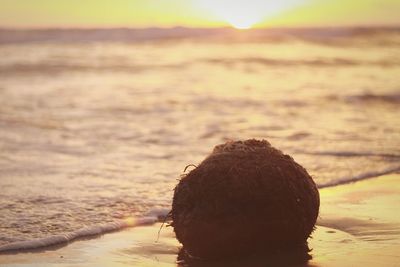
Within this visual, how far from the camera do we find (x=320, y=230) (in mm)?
6000

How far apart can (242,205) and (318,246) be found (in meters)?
0.80

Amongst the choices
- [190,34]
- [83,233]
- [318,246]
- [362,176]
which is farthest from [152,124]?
[190,34]

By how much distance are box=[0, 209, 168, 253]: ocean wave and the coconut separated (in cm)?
114

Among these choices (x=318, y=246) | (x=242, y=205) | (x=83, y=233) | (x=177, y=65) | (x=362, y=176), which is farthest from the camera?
(x=177, y=65)

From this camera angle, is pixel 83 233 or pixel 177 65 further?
pixel 177 65

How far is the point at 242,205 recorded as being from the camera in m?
5.04

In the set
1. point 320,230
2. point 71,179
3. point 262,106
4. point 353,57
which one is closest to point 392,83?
point 262,106

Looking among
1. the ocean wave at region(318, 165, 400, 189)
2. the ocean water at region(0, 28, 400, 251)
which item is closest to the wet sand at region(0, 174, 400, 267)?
the ocean water at region(0, 28, 400, 251)

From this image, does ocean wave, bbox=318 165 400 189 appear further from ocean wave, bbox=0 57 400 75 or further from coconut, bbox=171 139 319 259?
ocean wave, bbox=0 57 400 75

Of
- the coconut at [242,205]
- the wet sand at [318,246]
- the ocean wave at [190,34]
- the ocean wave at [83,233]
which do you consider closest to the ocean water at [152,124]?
the ocean wave at [83,233]

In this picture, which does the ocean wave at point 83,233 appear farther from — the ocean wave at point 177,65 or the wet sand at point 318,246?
the ocean wave at point 177,65

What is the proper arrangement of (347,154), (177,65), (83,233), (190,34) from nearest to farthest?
1. (83,233)
2. (347,154)
3. (177,65)
4. (190,34)

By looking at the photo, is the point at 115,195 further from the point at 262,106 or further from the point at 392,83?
the point at 392,83

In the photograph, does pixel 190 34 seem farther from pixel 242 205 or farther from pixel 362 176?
pixel 242 205
